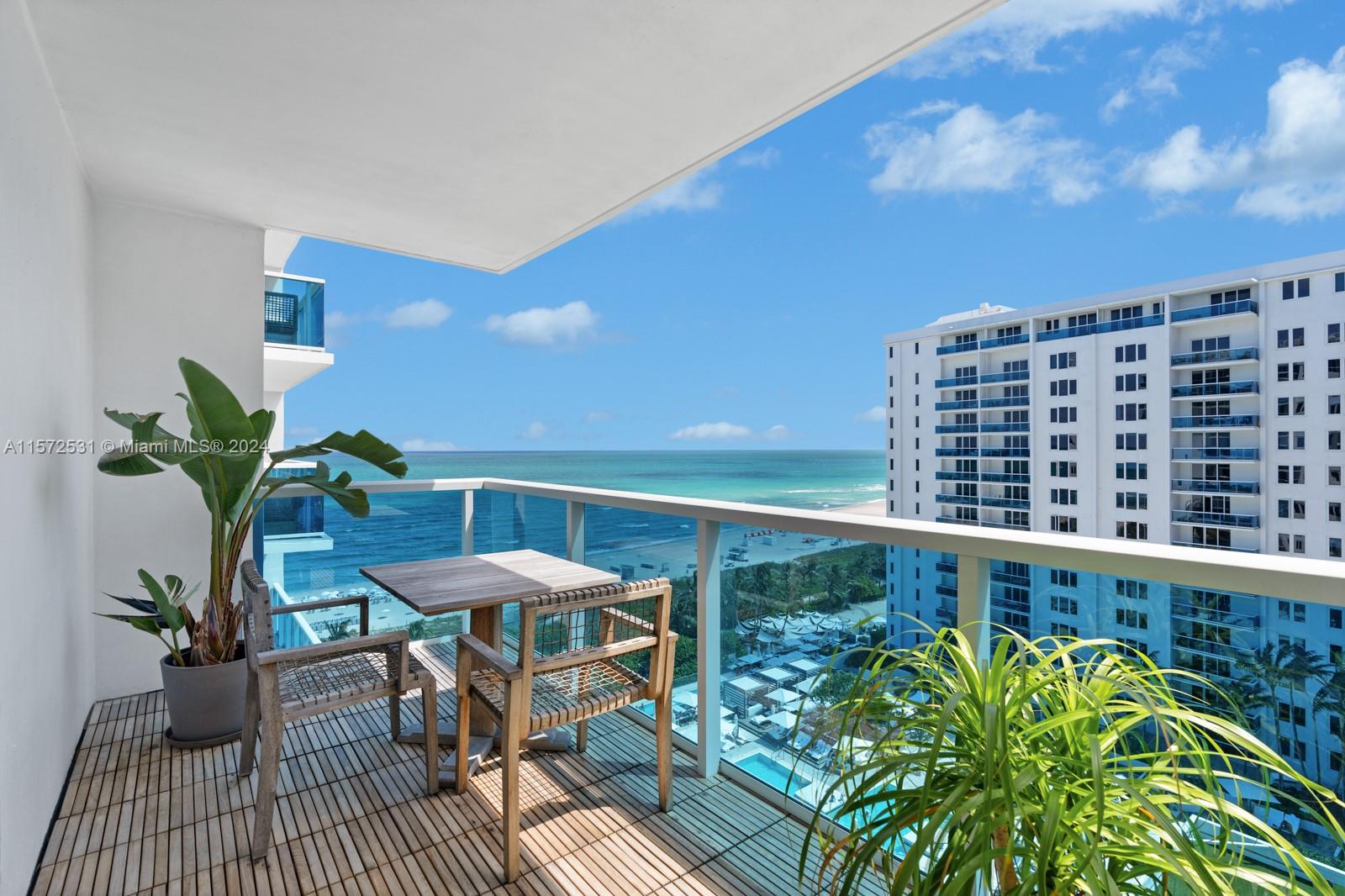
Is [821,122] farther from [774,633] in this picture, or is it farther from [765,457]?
[774,633]

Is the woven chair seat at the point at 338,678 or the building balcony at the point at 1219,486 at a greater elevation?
the building balcony at the point at 1219,486

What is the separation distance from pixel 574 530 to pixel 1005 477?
34.3ft

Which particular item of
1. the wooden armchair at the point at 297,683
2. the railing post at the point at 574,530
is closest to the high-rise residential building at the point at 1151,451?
the wooden armchair at the point at 297,683

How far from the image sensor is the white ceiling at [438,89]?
1864 millimetres

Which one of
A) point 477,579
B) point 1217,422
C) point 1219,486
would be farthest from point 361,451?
point 1217,422

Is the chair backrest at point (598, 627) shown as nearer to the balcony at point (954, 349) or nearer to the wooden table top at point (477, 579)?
the wooden table top at point (477, 579)

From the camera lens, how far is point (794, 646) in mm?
2338

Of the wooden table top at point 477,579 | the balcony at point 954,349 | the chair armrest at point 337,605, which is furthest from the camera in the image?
the balcony at point 954,349

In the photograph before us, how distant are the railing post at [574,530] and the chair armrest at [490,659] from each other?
1133mm

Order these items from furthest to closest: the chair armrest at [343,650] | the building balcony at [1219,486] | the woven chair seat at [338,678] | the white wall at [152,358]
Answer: the building balcony at [1219,486], the white wall at [152,358], the woven chair seat at [338,678], the chair armrest at [343,650]

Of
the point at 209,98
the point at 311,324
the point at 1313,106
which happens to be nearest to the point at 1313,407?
the point at 209,98

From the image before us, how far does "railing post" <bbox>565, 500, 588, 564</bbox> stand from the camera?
347 centimetres

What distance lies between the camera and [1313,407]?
6844mm

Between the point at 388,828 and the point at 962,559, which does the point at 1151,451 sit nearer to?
the point at 962,559
